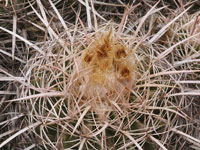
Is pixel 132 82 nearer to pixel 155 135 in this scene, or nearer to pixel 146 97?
pixel 146 97

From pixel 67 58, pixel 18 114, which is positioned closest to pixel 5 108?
pixel 18 114

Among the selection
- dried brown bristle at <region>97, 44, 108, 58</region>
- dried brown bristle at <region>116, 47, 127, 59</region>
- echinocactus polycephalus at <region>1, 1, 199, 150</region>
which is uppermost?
dried brown bristle at <region>97, 44, 108, 58</region>

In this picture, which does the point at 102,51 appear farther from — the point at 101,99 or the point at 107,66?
the point at 101,99

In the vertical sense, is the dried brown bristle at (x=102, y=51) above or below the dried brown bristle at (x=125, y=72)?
above

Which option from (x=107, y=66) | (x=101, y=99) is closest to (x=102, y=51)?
(x=107, y=66)

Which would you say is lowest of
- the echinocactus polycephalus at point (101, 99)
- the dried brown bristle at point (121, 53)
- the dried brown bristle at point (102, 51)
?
the echinocactus polycephalus at point (101, 99)

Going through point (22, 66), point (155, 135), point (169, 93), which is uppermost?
point (22, 66)
